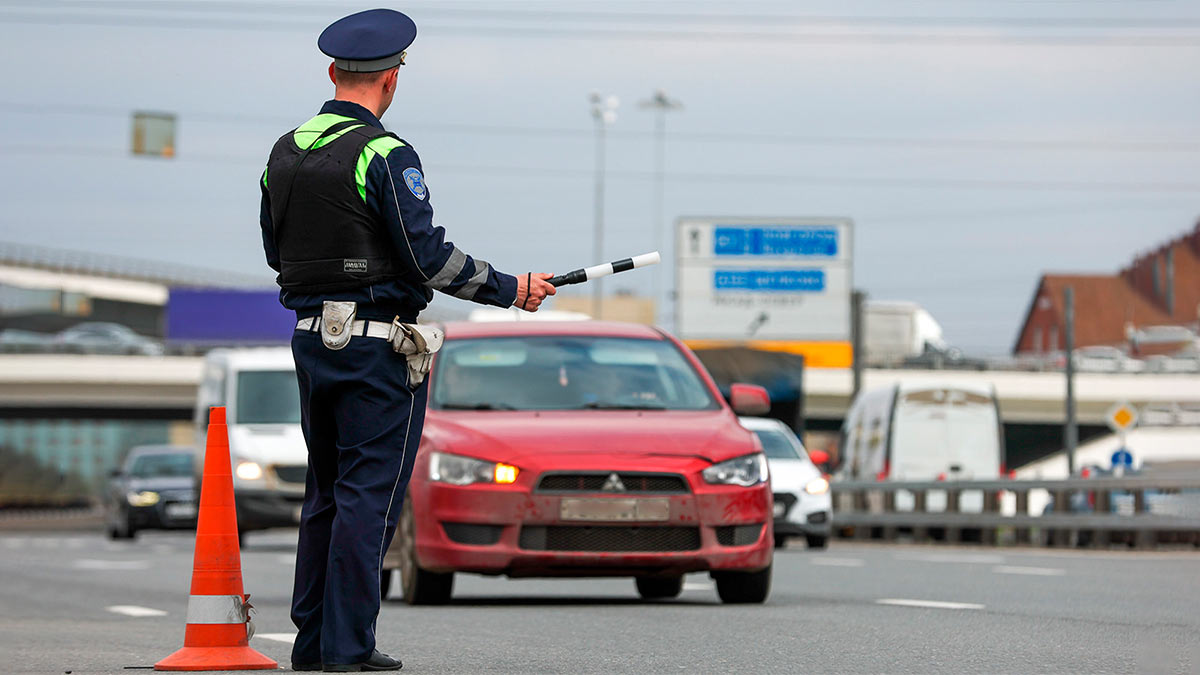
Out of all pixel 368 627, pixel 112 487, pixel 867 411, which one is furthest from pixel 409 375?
pixel 867 411

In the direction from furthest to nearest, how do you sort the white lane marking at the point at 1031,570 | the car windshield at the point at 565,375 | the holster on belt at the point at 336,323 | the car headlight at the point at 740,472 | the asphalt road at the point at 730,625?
the white lane marking at the point at 1031,570, the car windshield at the point at 565,375, the car headlight at the point at 740,472, the asphalt road at the point at 730,625, the holster on belt at the point at 336,323

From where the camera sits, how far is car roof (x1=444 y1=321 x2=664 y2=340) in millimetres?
12117

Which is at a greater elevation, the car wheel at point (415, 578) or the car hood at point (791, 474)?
the car hood at point (791, 474)

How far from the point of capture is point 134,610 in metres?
12.0

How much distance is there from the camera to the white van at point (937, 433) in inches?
1426

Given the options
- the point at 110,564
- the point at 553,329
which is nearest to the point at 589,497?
the point at 553,329

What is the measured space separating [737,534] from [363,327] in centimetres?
441

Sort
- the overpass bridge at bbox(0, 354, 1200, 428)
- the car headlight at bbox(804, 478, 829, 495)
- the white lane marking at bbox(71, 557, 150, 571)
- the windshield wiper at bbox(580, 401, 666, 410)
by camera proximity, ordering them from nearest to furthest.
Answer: the windshield wiper at bbox(580, 401, 666, 410), the white lane marking at bbox(71, 557, 150, 571), the car headlight at bbox(804, 478, 829, 495), the overpass bridge at bbox(0, 354, 1200, 428)

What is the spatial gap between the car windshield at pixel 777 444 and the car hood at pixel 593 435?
14039mm

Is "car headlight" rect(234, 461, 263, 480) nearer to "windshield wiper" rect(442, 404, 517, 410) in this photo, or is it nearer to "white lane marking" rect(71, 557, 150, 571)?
"white lane marking" rect(71, 557, 150, 571)

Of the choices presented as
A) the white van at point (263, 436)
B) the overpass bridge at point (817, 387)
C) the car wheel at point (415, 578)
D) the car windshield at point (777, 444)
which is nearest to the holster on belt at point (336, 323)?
the car wheel at point (415, 578)

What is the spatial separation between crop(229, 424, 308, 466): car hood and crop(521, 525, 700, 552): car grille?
14.1 meters

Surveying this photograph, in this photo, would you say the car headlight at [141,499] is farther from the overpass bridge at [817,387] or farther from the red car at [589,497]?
the overpass bridge at [817,387]

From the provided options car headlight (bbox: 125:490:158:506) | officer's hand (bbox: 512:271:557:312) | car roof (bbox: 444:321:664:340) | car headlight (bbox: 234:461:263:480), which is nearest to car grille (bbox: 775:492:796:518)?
car headlight (bbox: 234:461:263:480)
